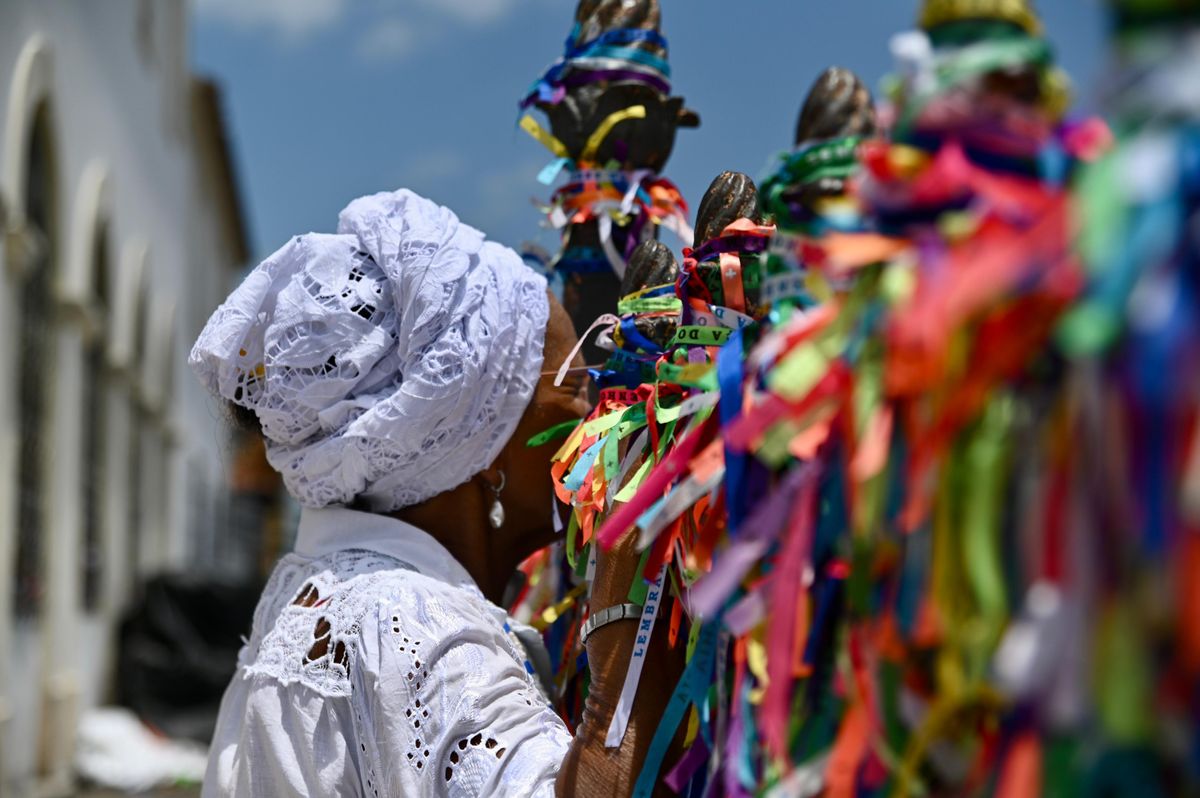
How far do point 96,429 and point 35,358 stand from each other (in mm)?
3058

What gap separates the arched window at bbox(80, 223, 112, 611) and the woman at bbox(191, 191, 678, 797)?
983 centimetres

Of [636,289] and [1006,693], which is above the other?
[636,289]

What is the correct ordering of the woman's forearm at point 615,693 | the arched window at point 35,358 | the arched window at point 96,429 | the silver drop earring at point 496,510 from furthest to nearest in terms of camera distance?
the arched window at point 96,429 < the arched window at point 35,358 < the silver drop earring at point 496,510 < the woman's forearm at point 615,693

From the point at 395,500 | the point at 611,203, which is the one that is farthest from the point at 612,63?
the point at 395,500

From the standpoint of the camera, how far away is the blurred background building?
27.4 feet

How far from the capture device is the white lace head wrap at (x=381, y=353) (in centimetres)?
187

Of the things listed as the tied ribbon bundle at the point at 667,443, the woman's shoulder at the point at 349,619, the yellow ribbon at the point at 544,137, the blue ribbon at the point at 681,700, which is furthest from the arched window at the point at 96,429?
the blue ribbon at the point at 681,700

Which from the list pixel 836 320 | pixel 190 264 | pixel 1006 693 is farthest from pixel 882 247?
pixel 190 264

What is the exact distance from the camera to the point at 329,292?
1.89m

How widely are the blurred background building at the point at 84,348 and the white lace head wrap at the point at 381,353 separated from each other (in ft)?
0.91

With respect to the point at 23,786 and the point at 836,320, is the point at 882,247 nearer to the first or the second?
the point at 836,320

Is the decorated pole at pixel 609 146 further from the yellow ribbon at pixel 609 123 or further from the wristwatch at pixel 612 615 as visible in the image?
the wristwatch at pixel 612 615

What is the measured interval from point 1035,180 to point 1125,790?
331mm

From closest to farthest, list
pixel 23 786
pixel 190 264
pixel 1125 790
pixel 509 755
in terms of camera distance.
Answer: pixel 1125 790 → pixel 509 755 → pixel 23 786 → pixel 190 264
